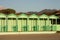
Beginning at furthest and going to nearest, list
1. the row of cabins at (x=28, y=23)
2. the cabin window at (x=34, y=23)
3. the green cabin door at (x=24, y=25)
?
the cabin window at (x=34, y=23)
the green cabin door at (x=24, y=25)
the row of cabins at (x=28, y=23)

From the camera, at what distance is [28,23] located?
35.3m

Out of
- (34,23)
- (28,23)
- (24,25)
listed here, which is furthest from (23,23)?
(34,23)

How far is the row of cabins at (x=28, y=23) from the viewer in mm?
33719

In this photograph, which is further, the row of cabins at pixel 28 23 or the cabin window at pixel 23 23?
the cabin window at pixel 23 23

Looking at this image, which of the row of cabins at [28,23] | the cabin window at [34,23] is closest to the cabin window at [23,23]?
the row of cabins at [28,23]

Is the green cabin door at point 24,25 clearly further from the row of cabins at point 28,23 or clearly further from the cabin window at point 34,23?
the cabin window at point 34,23

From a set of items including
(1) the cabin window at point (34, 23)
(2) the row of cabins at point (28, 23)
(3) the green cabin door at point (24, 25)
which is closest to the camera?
(2) the row of cabins at point (28, 23)

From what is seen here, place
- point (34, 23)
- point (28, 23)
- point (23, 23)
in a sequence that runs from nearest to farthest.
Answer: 1. point (23, 23)
2. point (28, 23)
3. point (34, 23)

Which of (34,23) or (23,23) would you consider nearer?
(23,23)

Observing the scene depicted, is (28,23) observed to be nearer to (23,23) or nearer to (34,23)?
(23,23)

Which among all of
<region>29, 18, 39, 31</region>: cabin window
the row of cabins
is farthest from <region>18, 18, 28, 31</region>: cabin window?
<region>29, 18, 39, 31</region>: cabin window

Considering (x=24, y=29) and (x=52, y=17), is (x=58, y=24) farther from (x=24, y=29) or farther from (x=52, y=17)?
(x=24, y=29)

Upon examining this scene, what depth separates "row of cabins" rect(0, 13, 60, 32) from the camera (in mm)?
33719

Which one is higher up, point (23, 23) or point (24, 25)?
point (23, 23)
